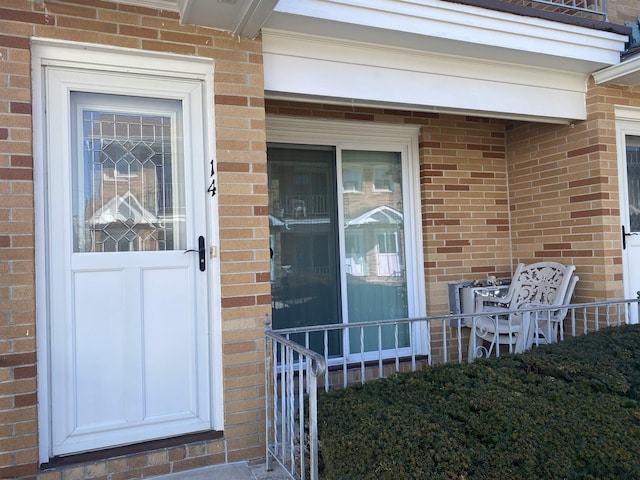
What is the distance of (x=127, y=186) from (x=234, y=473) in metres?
1.84

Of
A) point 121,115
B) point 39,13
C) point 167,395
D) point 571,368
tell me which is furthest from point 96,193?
point 571,368

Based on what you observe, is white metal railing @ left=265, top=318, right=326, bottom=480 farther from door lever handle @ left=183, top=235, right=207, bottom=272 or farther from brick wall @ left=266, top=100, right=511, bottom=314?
brick wall @ left=266, top=100, right=511, bottom=314

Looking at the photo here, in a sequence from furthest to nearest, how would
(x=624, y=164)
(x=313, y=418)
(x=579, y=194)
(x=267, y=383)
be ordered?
(x=624, y=164) → (x=579, y=194) → (x=267, y=383) → (x=313, y=418)

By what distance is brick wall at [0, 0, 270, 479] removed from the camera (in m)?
2.62

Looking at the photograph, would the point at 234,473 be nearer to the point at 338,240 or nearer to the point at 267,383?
the point at 267,383

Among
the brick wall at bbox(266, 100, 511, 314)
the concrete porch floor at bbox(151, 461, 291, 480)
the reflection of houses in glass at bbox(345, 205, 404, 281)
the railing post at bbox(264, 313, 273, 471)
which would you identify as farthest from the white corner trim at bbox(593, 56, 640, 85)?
the concrete porch floor at bbox(151, 461, 291, 480)

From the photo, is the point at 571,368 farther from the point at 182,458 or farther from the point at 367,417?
the point at 182,458

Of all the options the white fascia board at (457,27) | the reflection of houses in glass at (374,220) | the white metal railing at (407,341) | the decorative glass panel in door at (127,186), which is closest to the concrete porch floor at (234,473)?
the white metal railing at (407,341)

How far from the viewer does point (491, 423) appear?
8.30ft

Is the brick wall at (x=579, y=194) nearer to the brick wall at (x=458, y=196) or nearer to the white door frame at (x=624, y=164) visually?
the white door frame at (x=624, y=164)

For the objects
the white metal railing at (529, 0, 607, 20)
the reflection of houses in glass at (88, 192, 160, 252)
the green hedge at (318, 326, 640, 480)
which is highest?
the white metal railing at (529, 0, 607, 20)

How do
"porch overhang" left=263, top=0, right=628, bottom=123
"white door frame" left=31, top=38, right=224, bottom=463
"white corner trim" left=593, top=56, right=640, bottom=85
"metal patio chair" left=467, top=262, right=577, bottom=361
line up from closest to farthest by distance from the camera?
"white door frame" left=31, top=38, right=224, bottom=463
"porch overhang" left=263, top=0, right=628, bottom=123
"white corner trim" left=593, top=56, right=640, bottom=85
"metal patio chair" left=467, top=262, right=577, bottom=361

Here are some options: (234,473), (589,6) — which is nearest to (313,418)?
(234,473)

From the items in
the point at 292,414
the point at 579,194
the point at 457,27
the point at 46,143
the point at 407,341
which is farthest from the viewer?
the point at 407,341
